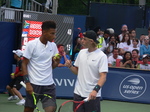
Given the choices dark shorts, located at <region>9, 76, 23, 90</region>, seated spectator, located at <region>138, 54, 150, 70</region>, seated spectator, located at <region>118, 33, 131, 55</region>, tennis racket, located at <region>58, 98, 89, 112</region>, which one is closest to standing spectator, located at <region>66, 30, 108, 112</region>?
tennis racket, located at <region>58, 98, 89, 112</region>

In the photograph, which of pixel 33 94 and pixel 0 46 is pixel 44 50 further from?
pixel 0 46

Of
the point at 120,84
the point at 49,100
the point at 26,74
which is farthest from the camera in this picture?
the point at 120,84

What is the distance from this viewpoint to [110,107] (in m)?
12.9

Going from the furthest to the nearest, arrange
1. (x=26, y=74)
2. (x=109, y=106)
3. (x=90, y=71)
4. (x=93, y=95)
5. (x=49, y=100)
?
(x=109, y=106) → (x=49, y=100) → (x=26, y=74) → (x=90, y=71) → (x=93, y=95)

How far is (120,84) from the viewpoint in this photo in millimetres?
14234

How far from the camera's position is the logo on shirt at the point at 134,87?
1408cm

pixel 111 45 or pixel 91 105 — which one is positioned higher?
pixel 111 45

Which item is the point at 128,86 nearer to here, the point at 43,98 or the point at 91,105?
the point at 43,98

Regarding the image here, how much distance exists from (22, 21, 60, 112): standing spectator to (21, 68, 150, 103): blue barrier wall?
6069mm

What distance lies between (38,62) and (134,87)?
687 centimetres

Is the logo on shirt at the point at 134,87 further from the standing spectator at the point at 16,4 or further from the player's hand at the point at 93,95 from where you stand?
the player's hand at the point at 93,95

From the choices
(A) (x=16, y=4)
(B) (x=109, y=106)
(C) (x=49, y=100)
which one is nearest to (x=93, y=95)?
(C) (x=49, y=100)

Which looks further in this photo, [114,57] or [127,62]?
[114,57]

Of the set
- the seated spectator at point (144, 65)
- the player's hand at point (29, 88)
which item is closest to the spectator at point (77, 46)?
the seated spectator at point (144, 65)
